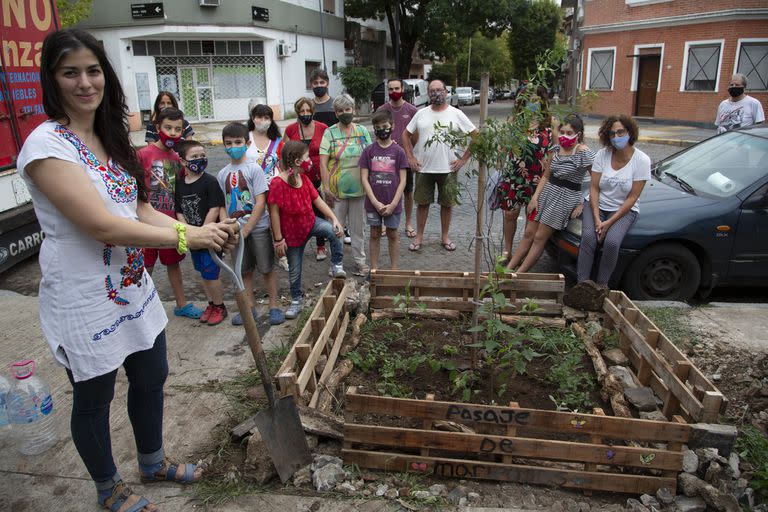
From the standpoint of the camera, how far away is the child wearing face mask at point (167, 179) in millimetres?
4848

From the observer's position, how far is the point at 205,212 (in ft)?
15.8

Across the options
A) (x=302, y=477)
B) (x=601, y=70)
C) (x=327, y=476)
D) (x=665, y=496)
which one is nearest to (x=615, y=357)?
(x=665, y=496)

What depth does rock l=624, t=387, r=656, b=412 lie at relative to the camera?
3537 mm

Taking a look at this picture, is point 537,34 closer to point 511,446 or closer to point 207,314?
point 207,314

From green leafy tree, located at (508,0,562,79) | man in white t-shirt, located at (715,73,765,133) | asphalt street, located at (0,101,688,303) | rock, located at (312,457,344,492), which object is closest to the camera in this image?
rock, located at (312,457,344,492)

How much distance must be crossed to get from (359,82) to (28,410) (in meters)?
26.7

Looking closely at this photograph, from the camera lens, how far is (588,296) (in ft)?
15.6

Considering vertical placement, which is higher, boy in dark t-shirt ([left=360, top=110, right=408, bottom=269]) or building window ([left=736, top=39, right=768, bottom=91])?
building window ([left=736, top=39, right=768, bottom=91])

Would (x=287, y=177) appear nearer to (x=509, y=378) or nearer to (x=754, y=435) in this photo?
(x=509, y=378)

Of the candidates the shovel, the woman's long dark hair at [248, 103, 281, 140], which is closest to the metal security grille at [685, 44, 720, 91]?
the woman's long dark hair at [248, 103, 281, 140]

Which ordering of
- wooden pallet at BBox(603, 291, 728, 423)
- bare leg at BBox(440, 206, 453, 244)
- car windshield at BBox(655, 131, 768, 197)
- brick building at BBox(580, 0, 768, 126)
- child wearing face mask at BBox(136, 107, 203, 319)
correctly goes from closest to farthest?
wooden pallet at BBox(603, 291, 728, 423) → child wearing face mask at BBox(136, 107, 203, 319) → car windshield at BBox(655, 131, 768, 197) → bare leg at BBox(440, 206, 453, 244) → brick building at BBox(580, 0, 768, 126)

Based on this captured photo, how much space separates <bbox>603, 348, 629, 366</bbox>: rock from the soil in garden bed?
161 mm

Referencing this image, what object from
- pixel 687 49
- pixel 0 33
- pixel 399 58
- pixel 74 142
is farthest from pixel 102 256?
pixel 399 58

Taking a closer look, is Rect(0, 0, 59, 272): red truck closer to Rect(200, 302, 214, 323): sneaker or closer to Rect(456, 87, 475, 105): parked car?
Rect(200, 302, 214, 323): sneaker
